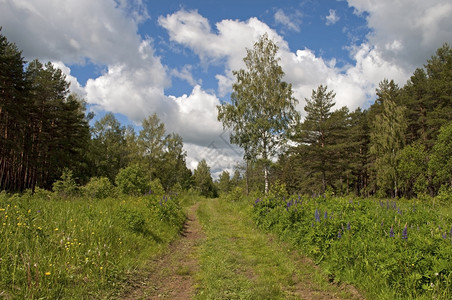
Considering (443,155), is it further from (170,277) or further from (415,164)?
(170,277)

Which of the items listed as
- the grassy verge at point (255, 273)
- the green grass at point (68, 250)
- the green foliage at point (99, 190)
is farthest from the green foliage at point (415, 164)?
the green grass at point (68, 250)

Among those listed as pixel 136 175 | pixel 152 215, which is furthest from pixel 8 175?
pixel 152 215

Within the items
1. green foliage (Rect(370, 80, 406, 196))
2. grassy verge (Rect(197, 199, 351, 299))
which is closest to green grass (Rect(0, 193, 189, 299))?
grassy verge (Rect(197, 199, 351, 299))

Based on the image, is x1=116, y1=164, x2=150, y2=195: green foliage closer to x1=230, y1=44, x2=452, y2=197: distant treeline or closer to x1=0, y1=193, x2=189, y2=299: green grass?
x1=0, y1=193, x2=189, y2=299: green grass

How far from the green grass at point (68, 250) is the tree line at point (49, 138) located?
9881 millimetres

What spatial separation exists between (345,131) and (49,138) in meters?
37.9

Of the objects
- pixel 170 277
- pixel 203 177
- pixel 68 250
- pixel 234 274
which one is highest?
pixel 203 177

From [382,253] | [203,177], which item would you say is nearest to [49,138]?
[382,253]

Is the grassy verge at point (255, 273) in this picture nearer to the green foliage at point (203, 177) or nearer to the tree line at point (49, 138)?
the tree line at point (49, 138)

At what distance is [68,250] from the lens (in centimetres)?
464

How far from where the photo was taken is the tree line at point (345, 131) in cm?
2356

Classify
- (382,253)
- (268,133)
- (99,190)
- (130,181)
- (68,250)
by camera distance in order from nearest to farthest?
(382,253), (68,250), (99,190), (130,181), (268,133)

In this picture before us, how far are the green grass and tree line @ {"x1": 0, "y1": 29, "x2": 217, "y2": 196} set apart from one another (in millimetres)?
9881

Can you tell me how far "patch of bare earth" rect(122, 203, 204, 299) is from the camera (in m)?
4.53
